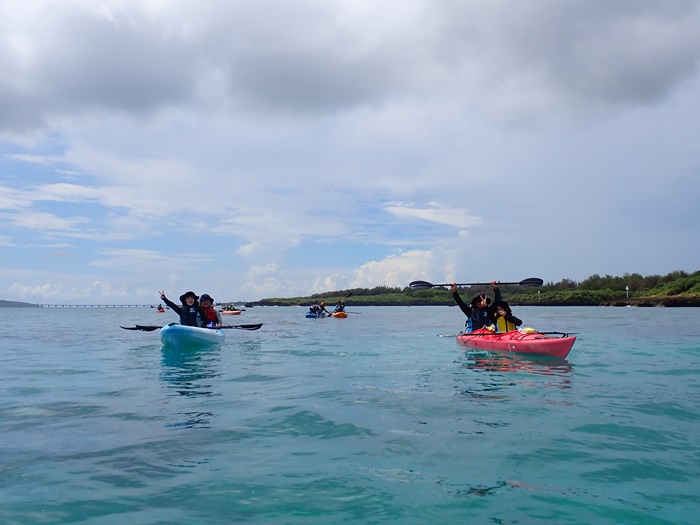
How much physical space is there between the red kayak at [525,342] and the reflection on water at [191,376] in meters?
9.53

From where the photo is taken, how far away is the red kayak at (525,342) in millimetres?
16406

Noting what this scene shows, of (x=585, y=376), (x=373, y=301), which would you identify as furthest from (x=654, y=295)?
(x=585, y=376)

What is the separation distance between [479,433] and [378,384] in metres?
5.03

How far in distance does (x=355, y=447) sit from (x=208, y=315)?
56.3 feet

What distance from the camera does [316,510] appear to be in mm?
5254

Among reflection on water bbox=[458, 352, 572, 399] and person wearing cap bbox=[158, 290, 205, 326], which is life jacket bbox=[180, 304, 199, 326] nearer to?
person wearing cap bbox=[158, 290, 205, 326]

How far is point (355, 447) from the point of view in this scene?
733 centimetres

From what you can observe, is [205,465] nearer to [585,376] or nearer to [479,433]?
[479,433]

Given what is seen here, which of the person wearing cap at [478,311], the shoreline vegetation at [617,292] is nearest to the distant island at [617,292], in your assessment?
the shoreline vegetation at [617,292]

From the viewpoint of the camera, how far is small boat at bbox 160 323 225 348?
66.7 feet

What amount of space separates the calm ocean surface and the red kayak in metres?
1.55

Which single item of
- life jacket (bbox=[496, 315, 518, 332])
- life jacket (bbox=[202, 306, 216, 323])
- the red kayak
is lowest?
the red kayak

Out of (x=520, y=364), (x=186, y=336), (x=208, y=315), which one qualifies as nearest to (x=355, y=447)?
(x=520, y=364)

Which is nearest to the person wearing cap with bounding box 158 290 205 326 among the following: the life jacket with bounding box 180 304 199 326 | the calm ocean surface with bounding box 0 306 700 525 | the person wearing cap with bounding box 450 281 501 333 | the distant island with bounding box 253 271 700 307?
the life jacket with bounding box 180 304 199 326
